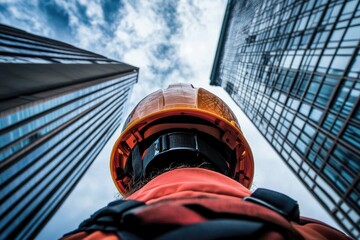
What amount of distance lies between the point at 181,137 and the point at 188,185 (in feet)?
4.94

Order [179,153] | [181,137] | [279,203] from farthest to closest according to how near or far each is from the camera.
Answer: [181,137], [179,153], [279,203]

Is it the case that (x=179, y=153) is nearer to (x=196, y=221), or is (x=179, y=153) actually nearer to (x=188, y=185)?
(x=188, y=185)

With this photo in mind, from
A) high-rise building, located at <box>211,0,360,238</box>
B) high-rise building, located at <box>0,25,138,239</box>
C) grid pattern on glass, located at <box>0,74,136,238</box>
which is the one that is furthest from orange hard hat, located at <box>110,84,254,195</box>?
grid pattern on glass, located at <box>0,74,136,238</box>

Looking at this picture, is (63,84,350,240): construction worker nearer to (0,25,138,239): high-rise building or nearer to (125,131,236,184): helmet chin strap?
(125,131,236,184): helmet chin strap

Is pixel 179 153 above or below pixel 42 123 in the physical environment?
above

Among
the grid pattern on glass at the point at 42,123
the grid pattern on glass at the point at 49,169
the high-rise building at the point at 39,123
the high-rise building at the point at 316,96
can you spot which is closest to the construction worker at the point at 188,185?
the high-rise building at the point at 316,96

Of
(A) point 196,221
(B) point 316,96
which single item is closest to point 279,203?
(A) point 196,221

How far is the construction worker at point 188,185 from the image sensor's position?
868 millimetres

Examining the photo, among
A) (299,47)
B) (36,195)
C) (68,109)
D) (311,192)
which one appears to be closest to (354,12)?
(299,47)

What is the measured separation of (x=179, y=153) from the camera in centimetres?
280

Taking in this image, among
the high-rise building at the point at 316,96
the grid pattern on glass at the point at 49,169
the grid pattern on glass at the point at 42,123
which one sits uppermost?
the high-rise building at the point at 316,96

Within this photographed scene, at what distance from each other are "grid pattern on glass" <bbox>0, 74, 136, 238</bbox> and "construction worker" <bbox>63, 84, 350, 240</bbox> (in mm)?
28624

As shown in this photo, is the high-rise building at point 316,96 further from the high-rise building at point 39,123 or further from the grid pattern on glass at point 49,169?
the grid pattern on glass at point 49,169

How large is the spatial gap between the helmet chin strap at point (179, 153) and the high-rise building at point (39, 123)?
75.3 ft
